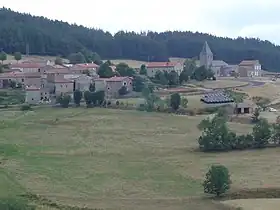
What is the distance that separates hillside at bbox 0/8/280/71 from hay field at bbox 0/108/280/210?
6528 cm

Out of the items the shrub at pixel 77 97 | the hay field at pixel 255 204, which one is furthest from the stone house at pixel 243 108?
the hay field at pixel 255 204

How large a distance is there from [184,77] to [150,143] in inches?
1400

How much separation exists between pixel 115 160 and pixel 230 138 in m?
8.81

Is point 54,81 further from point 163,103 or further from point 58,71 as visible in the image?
point 163,103

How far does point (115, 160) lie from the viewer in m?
40.2

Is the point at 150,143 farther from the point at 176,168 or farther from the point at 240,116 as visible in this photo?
the point at 240,116

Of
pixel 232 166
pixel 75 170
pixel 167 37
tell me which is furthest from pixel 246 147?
pixel 167 37

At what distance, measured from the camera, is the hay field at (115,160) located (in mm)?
31000

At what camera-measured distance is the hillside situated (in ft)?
403

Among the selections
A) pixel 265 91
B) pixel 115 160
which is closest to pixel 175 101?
pixel 265 91

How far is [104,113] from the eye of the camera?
5859 cm

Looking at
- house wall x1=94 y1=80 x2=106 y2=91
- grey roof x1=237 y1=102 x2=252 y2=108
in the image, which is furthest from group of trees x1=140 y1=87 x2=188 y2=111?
house wall x1=94 y1=80 x2=106 y2=91

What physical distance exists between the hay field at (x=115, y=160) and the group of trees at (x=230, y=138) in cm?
125

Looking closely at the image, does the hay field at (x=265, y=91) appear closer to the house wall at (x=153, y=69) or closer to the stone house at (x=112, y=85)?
the stone house at (x=112, y=85)
